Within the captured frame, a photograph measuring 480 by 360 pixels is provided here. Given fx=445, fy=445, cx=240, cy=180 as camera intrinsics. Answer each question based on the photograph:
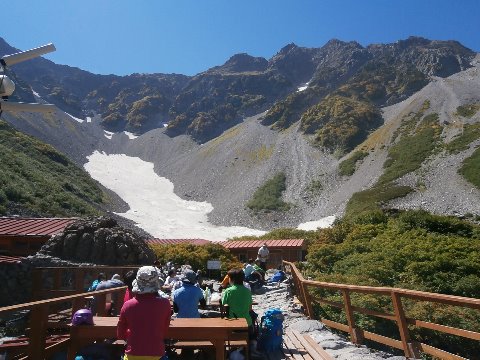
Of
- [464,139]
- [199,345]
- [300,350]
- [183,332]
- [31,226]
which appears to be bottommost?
[300,350]

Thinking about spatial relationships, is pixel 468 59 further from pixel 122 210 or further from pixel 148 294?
pixel 148 294

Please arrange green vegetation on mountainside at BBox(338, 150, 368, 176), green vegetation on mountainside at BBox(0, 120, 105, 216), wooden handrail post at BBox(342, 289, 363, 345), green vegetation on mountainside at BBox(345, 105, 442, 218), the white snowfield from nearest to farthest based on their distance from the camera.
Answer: wooden handrail post at BBox(342, 289, 363, 345)
green vegetation on mountainside at BBox(0, 120, 105, 216)
green vegetation on mountainside at BBox(345, 105, 442, 218)
the white snowfield
green vegetation on mountainside at BBox(338, 150, 368, 176)

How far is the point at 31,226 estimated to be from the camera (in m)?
21.6

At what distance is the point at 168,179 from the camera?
102m

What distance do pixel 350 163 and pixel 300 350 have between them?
73490 mm

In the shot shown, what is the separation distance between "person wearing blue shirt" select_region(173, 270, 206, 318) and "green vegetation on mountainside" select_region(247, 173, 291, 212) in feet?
209

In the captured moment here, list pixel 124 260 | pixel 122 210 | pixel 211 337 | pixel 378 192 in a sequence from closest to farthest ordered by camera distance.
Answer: pixel 211 337
pixel 124 260
pixel 378 192
pixel 122 210

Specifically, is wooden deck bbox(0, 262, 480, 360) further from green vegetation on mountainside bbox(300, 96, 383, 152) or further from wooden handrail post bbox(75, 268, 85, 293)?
green vegetation on mountainside bbox(300, 96, 383, 152)

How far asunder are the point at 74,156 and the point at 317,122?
194ft

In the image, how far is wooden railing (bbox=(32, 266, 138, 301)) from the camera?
13.5 meters

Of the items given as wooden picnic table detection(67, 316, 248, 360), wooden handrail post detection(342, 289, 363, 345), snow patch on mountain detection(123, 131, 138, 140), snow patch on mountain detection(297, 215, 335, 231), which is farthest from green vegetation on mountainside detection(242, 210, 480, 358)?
snow patch on mountain detection(123, 131, 138, 140)

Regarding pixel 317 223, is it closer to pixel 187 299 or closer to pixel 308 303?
pixel 308 303

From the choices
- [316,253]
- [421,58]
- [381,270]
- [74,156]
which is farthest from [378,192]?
[421,58]

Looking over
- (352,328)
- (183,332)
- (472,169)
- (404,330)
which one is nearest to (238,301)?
(183,332)
